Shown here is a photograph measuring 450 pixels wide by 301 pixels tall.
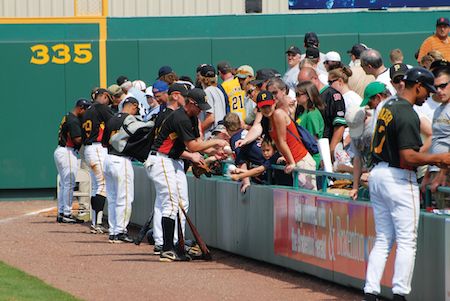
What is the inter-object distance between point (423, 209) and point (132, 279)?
3414 millimetres

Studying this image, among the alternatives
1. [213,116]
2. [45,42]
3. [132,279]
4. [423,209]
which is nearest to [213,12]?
[45,42]

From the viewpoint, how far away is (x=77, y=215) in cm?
1858

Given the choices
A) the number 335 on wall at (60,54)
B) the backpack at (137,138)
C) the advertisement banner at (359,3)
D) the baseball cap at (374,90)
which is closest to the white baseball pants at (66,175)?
the backpack at (137,138)

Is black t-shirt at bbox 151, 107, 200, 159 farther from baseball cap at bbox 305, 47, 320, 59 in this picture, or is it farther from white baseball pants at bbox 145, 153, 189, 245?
baseball cap at bbox 305, 47, 320, 59

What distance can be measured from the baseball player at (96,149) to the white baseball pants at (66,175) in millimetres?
1218

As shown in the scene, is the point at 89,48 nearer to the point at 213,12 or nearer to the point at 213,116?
the point at 213,12

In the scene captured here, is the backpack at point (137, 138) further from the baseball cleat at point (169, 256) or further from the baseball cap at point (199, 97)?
the baseball cap at point (199, 97)

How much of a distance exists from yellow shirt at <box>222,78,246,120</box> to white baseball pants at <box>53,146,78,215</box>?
3.18 metres

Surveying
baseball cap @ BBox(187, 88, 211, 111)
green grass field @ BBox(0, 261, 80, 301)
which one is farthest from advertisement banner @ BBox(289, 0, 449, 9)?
green grass field @ BBox(0, 261, 80, 301)

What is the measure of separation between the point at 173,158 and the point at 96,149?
12.8 feet

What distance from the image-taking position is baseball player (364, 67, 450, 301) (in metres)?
9.14

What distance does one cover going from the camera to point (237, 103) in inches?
644

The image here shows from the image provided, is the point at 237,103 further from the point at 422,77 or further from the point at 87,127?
the point at 422,77

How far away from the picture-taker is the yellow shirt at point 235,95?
16312 millimetres
